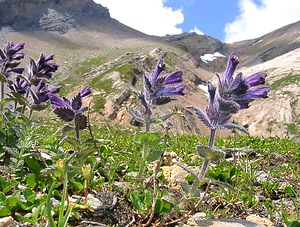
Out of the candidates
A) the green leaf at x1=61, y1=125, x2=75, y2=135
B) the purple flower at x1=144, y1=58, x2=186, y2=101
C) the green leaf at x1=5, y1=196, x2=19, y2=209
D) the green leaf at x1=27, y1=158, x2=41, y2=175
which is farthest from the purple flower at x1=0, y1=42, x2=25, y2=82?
the green leaf at x1=5, y1=196, x2=19, y2=209

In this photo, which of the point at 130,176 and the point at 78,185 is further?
the point at 130,176

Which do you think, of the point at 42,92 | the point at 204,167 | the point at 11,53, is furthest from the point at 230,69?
the point at 11,53

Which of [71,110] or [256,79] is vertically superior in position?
[256,79]

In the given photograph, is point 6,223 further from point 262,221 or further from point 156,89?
point 262,221

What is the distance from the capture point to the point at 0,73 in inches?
179

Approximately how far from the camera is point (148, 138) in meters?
2.88

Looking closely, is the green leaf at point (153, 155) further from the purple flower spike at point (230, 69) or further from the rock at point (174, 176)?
the rock at point (174, 176)

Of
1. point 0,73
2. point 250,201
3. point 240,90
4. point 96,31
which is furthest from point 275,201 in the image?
point 96,31

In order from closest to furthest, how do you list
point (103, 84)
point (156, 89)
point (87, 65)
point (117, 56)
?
point (156, 89), point (103, 84), point (87, 65), point (117, 56)

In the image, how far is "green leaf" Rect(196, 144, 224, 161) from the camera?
2520mm

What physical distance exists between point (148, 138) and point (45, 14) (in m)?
140

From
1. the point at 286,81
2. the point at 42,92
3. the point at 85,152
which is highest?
the point at 286,81

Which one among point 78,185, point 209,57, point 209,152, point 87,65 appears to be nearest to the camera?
point 209,152

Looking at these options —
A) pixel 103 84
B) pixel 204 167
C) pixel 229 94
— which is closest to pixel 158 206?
pixel 204 167
